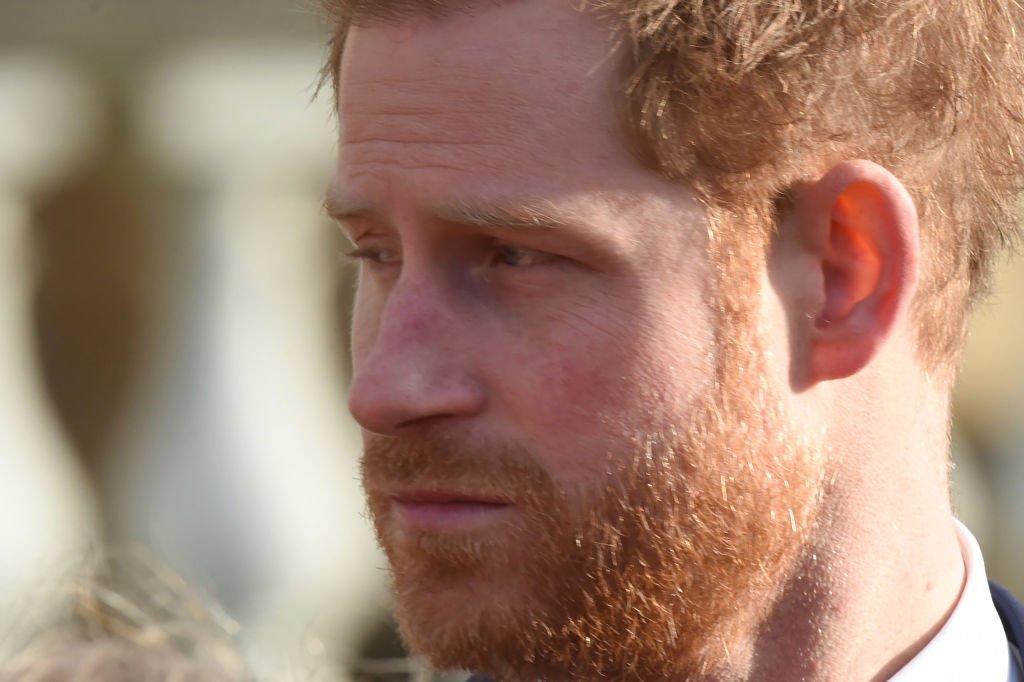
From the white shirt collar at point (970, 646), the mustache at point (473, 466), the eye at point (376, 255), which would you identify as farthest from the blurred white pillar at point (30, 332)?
the white shirt collar at point (970, 646)

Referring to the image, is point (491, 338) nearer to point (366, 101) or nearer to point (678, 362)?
point (678, 362)

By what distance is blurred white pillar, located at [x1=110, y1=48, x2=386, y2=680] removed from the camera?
6559 millimetres

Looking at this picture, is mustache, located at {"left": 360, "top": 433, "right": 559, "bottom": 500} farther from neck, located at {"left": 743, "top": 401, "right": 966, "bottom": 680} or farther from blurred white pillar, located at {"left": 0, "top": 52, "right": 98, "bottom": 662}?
blurred white pillar, located at {"left": 0, "top": 52, "right": 98, "bottom": 662}

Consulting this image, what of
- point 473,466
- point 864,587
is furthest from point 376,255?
point 864,587

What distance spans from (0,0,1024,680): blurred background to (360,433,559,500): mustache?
13.7 feet

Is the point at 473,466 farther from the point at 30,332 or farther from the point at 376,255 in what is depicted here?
the point at 30,332

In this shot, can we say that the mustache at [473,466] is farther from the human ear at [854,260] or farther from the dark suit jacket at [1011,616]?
the dark suit jacket at [1011,616]

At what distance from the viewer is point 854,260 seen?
2.32 m

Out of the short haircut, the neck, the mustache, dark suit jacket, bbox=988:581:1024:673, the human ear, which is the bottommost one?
dark suit jacket, bbox=988:581:1024:673

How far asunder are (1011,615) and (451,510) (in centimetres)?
104

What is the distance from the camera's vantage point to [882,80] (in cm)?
235

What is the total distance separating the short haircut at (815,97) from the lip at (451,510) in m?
0.53

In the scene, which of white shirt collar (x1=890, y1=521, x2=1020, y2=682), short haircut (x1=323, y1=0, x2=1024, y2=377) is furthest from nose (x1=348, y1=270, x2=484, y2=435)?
white shirt collar (x1=890, y1=521, x2=1020, y2=682)

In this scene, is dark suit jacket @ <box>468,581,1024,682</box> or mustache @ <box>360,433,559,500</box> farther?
dark suit jacket @ <box>468,581,1024,682</box>
